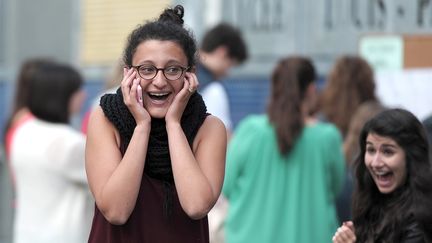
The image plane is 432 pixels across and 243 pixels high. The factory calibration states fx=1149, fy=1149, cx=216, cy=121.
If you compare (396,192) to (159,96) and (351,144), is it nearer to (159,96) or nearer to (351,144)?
(159,96)

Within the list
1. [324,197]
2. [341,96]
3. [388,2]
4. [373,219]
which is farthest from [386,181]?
[388,2]

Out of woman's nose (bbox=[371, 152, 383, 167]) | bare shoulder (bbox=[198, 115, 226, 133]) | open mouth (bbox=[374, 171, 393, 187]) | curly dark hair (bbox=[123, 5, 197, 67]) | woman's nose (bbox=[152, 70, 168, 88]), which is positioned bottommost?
open mouth (bbox=[374, 171, 393, 187])

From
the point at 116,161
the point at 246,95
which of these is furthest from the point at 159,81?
the point at 246,95

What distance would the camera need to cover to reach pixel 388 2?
8.49m

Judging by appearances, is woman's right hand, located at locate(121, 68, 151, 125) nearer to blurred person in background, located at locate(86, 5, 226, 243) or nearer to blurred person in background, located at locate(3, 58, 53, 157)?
blurred person in background, located at locate(86, 5, 226, 243)

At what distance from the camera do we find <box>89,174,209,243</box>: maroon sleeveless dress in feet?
12.5

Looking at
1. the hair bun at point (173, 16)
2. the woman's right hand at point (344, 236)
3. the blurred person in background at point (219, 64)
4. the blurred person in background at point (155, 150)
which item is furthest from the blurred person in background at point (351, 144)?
the blurred person in background at point (155, 150)

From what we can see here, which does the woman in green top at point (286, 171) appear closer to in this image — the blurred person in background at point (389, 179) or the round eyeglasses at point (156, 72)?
the blurred person in background at point (389, 179)

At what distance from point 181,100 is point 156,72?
13cm

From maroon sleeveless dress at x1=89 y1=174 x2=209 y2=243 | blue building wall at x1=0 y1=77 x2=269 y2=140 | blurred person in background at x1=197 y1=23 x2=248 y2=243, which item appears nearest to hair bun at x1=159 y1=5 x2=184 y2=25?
maroon sleeveless dress at x1=89 y1=174 x2=209 y2=243

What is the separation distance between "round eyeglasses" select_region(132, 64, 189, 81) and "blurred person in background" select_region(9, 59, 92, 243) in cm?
252

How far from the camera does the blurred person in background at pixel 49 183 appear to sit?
6352 millimetres

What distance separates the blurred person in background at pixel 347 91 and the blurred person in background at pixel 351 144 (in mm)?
145

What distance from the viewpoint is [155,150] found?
3904 millimetres
